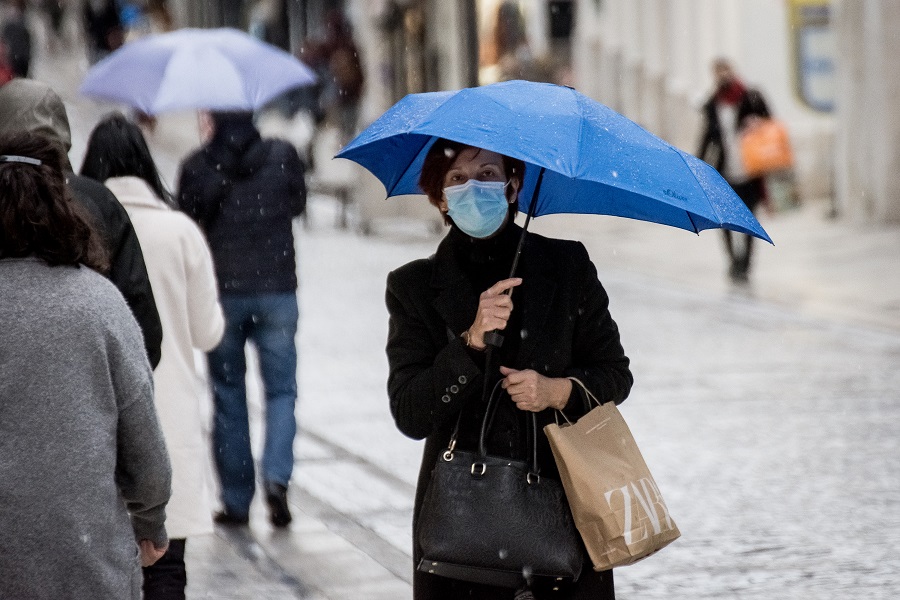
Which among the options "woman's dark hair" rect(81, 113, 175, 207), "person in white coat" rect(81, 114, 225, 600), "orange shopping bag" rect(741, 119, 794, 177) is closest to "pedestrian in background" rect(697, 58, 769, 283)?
"orange shopping bag" rect(741, 119, 794, 177)

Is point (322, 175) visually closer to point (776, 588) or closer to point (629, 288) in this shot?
point (629, 288)

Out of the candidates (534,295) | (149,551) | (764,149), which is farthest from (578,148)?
(764,149)

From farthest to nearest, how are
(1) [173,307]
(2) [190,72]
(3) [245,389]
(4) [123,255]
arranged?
(2) [190,72]
(3) [245,389]
(1) [173,307]
(4) [123,255]

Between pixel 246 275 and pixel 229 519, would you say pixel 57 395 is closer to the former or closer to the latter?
pixel 246 275

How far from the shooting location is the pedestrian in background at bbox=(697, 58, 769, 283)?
14891mm

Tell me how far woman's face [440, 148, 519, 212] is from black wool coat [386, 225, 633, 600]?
0.14 meters

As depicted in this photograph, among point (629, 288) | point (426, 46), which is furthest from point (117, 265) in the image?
point (426, 46)

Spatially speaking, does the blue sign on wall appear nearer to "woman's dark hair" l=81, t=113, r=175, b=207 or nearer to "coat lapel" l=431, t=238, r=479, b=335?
"woman's dark hair" l=81, t=113, r=175, b=207

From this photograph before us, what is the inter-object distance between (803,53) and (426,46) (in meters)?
5.41

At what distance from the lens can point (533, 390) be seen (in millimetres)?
3408

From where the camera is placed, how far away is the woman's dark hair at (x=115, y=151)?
16.4 ft

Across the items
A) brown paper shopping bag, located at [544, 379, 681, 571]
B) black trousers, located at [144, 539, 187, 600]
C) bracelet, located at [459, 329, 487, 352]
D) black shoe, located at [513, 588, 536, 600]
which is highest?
bracelet, located at [459, 329, 487, 352]

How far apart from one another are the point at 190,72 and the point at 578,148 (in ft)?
16.1

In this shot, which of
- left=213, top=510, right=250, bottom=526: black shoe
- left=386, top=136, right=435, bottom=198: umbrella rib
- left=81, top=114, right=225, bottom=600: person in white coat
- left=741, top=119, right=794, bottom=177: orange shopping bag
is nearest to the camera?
left=386, top=136, right=435, bottom=198: umbrella rib
